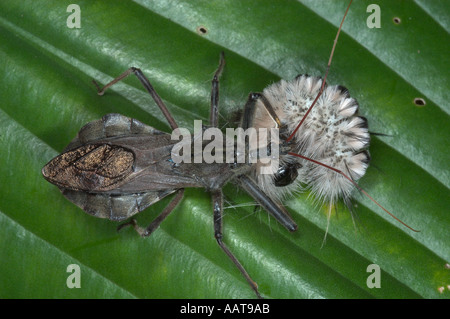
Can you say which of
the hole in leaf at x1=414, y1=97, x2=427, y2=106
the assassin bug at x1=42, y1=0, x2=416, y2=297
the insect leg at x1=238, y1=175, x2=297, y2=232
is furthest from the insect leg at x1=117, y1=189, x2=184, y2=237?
the hole in leaf at x1=414, y1=97, x2=427, y2=106

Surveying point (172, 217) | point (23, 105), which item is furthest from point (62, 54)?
point (172, 217)

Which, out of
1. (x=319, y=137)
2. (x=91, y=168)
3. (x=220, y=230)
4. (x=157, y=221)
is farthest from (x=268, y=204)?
(x=91, y=168)

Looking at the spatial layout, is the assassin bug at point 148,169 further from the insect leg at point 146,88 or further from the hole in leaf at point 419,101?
the hole in leaf at point 419,101

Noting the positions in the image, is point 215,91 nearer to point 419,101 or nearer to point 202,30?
point 202,30

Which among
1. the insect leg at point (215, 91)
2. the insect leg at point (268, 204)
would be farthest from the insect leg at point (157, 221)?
the insect leg at point (215, 91)

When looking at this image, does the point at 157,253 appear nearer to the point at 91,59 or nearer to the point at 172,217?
the point at 172,217
